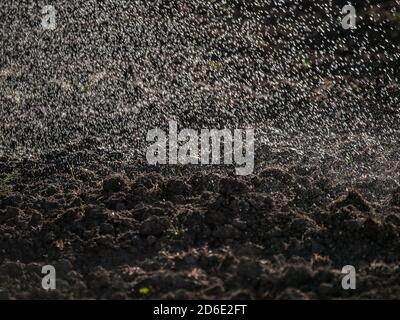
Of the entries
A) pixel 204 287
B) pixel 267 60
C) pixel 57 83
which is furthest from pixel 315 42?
pixel 204 287

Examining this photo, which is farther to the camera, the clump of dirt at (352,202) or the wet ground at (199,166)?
the clump of dirt at (352,202)

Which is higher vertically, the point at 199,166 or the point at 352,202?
the point at 199,166

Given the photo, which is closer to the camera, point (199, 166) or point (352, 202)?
point (352, 202)

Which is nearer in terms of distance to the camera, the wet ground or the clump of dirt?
the wet ground

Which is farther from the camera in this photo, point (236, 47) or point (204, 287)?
point (236, 47)

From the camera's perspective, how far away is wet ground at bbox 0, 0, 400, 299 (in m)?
3.30

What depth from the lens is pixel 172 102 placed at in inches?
212

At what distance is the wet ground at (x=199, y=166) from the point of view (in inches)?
130

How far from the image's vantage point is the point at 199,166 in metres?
4.46

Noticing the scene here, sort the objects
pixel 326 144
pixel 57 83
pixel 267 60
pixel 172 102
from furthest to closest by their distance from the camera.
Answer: pixel 267 60
pixel 57 83
pixel 172 102
pixel 326 144

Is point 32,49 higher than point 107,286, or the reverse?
point 32,49
